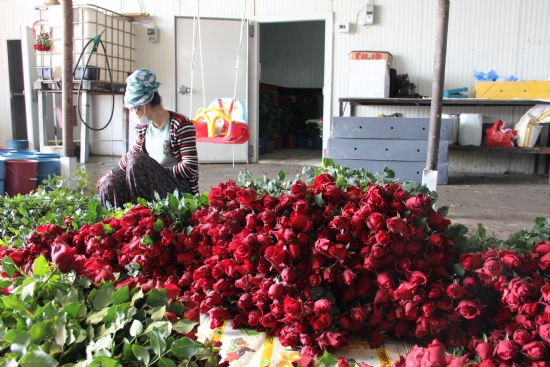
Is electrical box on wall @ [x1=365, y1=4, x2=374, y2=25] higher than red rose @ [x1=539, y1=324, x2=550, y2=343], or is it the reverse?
electrical box on wall @ [x1=365, y1=4, x2=374, y2=25]

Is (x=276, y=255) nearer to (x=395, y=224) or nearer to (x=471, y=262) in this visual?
(x=395, y=224)

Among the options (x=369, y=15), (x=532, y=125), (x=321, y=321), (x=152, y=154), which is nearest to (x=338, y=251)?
(x=321, y=321)

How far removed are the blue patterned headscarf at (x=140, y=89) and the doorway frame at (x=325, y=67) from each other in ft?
13.8

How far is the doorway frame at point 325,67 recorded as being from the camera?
22.1ft

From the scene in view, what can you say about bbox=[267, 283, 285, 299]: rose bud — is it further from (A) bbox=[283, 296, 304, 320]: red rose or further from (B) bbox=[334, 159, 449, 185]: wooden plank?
(B) bbox=[334, 159, 449, 185]: wooden plank

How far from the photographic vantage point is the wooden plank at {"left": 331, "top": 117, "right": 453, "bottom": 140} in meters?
5.05

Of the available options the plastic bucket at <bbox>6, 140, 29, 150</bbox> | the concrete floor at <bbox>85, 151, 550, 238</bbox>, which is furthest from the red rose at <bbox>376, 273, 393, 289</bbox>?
the plastic bucket at <bbox>6, 140, 29, 150</bbox>

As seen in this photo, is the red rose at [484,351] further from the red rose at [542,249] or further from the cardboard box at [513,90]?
the cardboard box at [513,90]

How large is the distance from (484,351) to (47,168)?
3.07 metres

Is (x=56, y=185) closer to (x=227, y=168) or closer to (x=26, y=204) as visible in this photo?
(x=26, y=204)

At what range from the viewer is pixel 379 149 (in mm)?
5109

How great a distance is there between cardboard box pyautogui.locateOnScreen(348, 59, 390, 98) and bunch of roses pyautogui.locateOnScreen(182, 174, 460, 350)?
15.9ft

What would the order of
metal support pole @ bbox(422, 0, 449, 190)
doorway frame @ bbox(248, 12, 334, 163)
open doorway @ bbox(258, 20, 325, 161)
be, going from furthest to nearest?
open doorway @ bbox(258, 20, 325, 161)
doorway frame @ bbox(248, 12, 334, 163)
metal support pole @ bbox(422, 0, 449, 190)

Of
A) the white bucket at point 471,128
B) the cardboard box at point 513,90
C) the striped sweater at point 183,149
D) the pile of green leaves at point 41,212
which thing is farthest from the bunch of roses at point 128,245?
the cardboard box at point 513,90
